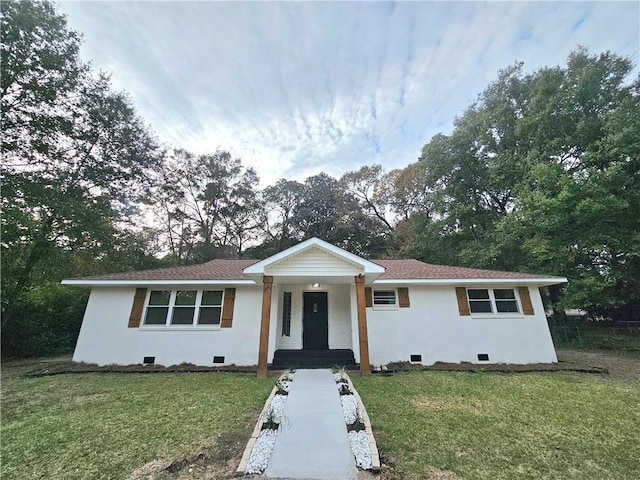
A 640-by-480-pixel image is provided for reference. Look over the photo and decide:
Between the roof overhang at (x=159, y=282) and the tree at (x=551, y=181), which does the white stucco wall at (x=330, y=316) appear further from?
the tree at (x=551, y=181)

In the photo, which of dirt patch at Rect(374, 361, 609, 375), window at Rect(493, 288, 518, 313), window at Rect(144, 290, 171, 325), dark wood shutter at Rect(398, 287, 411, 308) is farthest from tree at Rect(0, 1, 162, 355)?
window at Rect(493, 288, 518, 313)

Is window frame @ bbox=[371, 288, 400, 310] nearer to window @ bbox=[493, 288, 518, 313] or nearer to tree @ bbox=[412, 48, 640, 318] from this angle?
window @ bbox=[493, 288, 518, 313]

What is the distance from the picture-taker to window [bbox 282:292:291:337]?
9.06 m

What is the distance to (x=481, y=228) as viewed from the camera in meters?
17.1

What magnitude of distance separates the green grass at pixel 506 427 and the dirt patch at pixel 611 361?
4.34 feet

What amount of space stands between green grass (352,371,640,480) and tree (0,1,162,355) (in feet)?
42.6

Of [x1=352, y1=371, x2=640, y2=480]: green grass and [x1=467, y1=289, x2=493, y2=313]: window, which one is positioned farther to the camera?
[x1=467, y1=289, x2=493, y2=313]: window

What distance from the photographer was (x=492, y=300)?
29.4 ft

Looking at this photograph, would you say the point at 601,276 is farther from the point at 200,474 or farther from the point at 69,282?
the point at 69,282

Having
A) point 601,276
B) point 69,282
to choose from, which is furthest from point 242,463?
point 601,276

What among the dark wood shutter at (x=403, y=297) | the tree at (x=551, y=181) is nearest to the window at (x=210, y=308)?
the dark wood shutter at (x=403, y=297)

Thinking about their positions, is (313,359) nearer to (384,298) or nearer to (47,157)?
(384,298)

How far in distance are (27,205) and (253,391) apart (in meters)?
11.3

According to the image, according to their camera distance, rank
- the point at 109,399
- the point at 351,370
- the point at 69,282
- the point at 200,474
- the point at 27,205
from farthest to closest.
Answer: the point at 27,205 → the point at 69,282 → the point at 351,370 → the point at 109,399 → the point at 200,474
